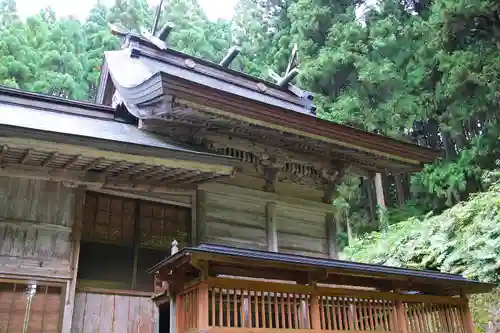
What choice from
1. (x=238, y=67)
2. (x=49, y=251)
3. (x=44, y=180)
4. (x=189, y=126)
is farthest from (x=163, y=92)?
(x=238, y=67)

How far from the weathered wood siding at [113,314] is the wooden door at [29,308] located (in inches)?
12.7

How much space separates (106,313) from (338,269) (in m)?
3.61

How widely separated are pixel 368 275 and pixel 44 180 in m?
5.02

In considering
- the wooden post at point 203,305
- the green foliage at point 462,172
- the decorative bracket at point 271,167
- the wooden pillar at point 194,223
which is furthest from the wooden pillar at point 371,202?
the wooden post at point 203,305

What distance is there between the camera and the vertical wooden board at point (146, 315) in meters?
7.32

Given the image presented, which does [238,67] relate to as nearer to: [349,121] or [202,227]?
[349,121]

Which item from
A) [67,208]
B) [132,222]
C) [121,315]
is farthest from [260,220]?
[67,208]

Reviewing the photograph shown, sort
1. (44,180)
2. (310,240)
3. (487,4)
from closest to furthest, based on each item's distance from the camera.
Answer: (44,180) → (310,240) → (487,4)

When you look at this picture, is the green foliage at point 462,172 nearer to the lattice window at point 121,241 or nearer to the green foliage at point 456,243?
the green foliage at point 456,243

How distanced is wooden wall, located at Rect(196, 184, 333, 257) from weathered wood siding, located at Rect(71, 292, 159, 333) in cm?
145

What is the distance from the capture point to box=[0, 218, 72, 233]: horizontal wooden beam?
666 centimetres

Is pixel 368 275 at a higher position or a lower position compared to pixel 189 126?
lower

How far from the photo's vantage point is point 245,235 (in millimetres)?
8648

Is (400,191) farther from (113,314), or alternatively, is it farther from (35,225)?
(35,225)
